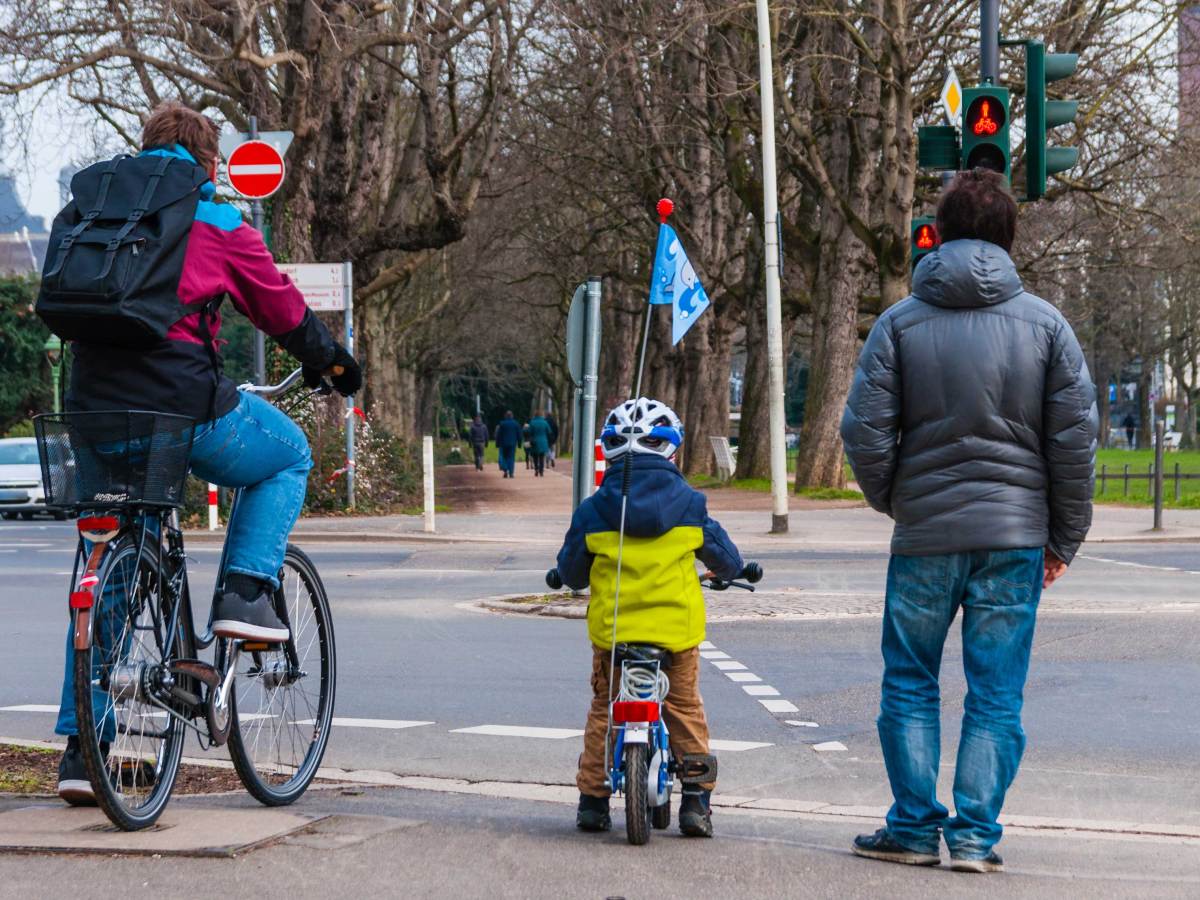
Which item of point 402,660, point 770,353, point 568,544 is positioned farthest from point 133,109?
point 568,544

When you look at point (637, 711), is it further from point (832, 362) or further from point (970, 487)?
point (832, 362)

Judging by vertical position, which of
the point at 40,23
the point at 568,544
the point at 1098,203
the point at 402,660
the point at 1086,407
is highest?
the point at 40,23

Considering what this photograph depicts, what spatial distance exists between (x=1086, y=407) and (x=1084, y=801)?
1.98 meters

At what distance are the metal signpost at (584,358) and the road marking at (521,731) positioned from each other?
198 inches

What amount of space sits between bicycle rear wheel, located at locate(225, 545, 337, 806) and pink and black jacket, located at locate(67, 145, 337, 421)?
2.63 ft

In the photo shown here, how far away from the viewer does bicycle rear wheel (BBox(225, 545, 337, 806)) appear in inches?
219

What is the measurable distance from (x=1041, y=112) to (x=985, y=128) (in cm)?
68

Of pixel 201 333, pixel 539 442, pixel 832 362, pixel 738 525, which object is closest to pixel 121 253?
pixel 201 333

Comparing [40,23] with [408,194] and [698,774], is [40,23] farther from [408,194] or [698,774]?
[698,774]

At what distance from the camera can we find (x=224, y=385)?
521 centimetres

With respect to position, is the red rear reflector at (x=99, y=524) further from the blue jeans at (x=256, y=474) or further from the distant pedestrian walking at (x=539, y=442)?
the distant pedestrian walking at (x=539, y=442)

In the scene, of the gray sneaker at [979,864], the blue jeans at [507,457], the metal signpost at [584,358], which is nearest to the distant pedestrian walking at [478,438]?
the blue jeans at [507,457]

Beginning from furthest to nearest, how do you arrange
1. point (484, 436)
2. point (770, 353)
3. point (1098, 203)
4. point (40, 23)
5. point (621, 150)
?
1. point (484, 436)
2. point (621, 150)
3. point (1098, 203)
4. point (40, 23)
5. point (770, 353)

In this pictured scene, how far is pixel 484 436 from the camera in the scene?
58.0 metres
